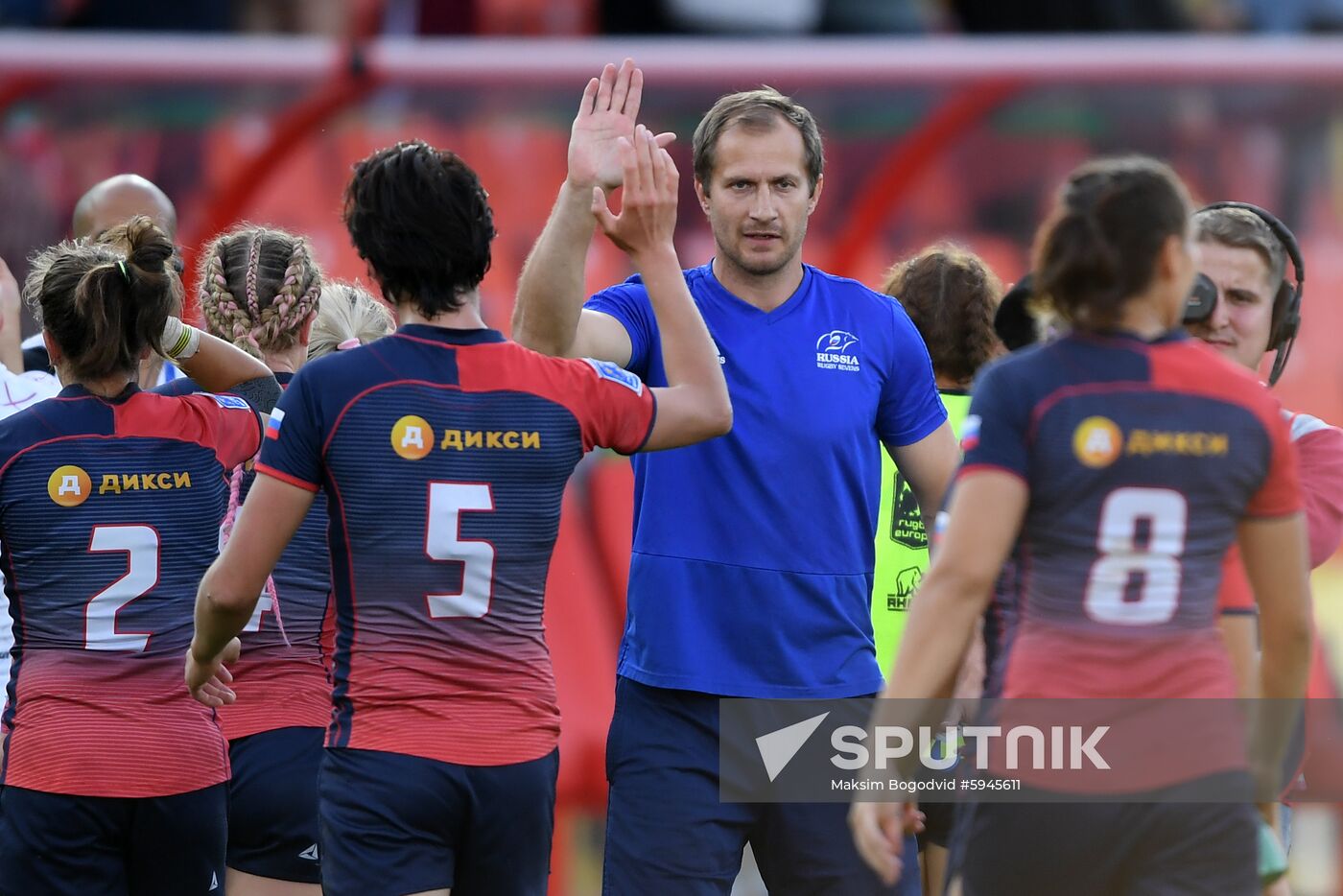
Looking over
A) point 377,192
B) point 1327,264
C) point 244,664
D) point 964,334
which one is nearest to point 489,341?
point 377,192

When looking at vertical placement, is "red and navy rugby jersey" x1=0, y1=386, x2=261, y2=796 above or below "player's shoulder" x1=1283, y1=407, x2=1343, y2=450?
below

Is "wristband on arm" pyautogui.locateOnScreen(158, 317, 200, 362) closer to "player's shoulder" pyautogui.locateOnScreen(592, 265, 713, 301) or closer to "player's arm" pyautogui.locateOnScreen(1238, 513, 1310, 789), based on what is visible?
"player's shoulder" pyautogui.locateOnScreen(592, 265, 713, 301)

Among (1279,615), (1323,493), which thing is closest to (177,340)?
(1279,615)

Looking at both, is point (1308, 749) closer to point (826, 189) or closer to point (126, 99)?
point (826, 189)

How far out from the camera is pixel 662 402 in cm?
383

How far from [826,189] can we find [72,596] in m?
5.04

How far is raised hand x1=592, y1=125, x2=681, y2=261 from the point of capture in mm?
3844

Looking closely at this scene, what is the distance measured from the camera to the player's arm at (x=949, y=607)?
3.22 meters

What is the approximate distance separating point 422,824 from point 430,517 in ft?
1.92

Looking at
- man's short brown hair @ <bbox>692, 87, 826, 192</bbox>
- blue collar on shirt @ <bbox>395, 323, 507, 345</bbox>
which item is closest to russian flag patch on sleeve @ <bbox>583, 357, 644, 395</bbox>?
blue collar on shirt @ <bbox>395, 323, 507, 345</bbox>

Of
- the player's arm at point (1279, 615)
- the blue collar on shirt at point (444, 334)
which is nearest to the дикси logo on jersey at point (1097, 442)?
the player's arm at point (1279, 615)

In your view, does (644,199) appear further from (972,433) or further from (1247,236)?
(1247,236)

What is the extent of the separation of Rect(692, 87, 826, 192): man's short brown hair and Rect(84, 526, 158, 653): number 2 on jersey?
158cm

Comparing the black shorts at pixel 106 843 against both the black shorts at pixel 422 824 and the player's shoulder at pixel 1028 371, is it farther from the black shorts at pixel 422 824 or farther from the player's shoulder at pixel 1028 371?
the player's shoulder at pixel 1028 371
